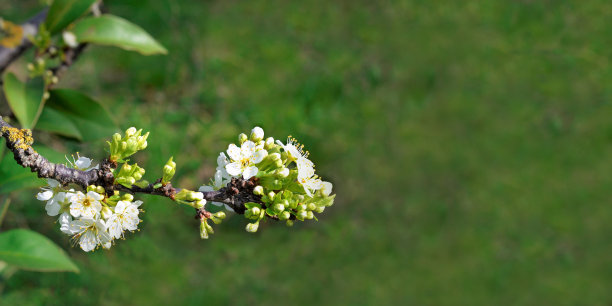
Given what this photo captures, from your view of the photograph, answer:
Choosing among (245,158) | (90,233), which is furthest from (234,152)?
(90,233)

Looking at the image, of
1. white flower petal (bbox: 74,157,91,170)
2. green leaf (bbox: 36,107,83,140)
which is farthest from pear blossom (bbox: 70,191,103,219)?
green leaf (bbox: 36,107,83,140)

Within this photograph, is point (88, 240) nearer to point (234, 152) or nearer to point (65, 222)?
point (65, 222)

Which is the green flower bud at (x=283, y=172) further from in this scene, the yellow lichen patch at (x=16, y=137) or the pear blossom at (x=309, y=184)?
the yellow lichen patch at (x=16, y=137)

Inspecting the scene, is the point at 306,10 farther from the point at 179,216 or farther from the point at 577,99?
the point at 577,99

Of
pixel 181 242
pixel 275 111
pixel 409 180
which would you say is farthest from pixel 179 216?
pixel 409 180

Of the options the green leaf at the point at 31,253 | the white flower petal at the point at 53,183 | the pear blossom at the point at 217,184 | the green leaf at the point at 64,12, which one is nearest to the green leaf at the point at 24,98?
the green leaf at the point at 64,12

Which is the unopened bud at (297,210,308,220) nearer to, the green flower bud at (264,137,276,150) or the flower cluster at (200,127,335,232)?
the flower cluster at (200,127,335,232)
